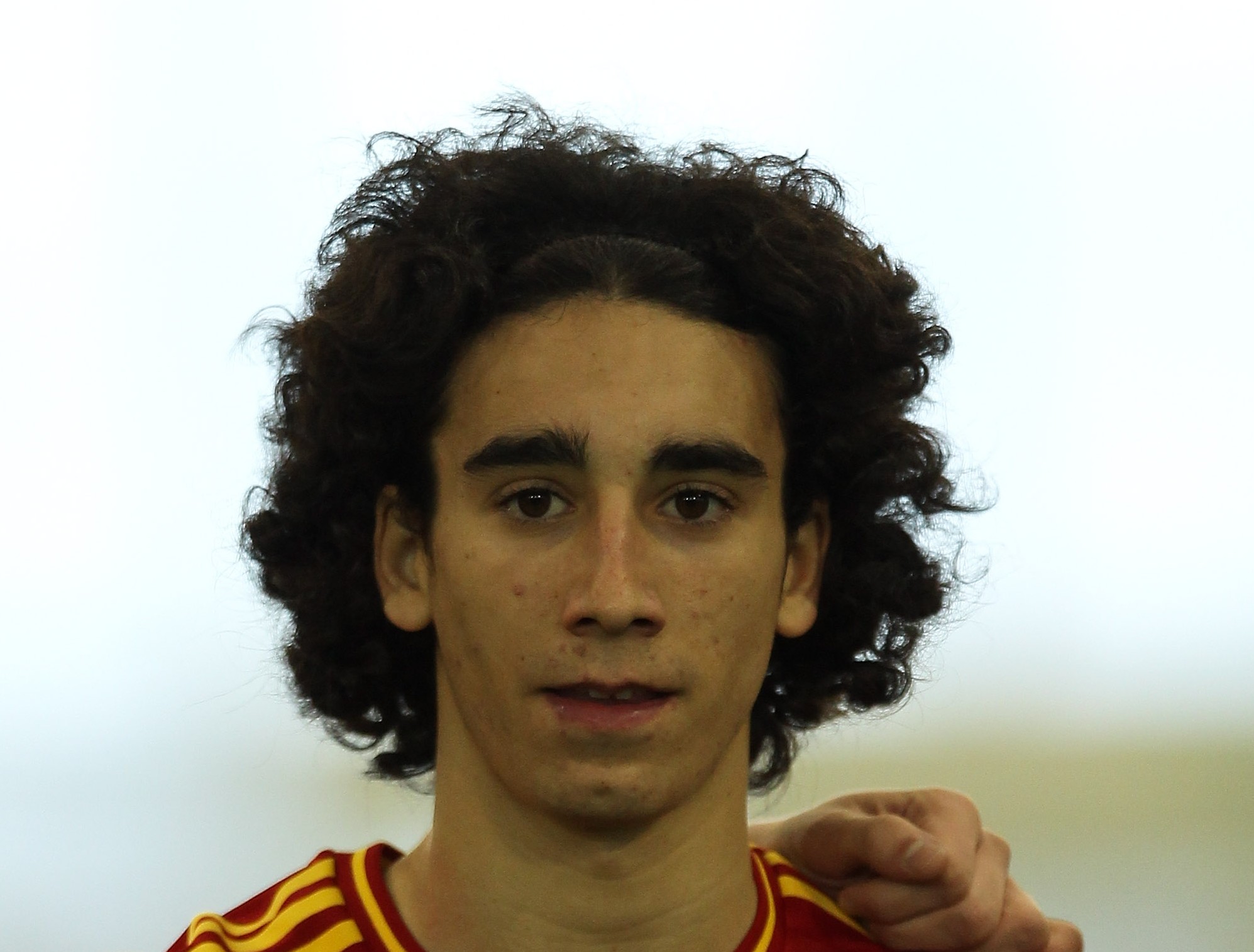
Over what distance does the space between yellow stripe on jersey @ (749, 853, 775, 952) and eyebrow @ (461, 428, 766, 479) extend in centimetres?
58

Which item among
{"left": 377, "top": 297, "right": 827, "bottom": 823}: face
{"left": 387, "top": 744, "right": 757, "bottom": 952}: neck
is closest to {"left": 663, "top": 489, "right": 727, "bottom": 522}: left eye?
{"left": 377, "top": 297, "right": 827, "bottom": 823}: face

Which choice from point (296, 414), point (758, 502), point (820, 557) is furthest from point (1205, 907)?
point (296, 414)

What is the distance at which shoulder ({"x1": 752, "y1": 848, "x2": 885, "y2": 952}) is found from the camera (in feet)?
7.07

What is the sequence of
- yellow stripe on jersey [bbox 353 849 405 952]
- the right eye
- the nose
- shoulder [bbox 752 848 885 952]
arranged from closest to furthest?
the nose, the right eye, yellow stripe on jersey [bbox 353 849 405 952], shoulder [bbox 752 848 885 952]

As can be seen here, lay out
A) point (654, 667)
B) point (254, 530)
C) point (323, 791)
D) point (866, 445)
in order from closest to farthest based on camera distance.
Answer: point (654, 667), point (866, 445), point (254, 530), point (323, 791)

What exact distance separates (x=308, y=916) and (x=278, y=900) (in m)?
0.07

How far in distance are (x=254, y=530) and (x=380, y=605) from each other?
0.28m

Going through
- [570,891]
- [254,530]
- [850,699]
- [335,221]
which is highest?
[335,221]

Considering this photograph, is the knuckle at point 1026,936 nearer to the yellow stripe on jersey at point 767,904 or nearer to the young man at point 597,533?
the young man at point 597,533

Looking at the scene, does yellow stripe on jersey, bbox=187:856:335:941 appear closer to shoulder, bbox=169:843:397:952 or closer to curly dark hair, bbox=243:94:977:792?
shoulder, bbox=169:843:397:952

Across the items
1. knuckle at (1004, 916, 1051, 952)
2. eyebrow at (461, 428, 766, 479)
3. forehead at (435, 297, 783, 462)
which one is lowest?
knuckle at (1004, 916, 1051, 952)

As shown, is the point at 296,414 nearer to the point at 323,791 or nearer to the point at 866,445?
the point at 866,445

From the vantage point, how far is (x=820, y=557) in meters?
2.27

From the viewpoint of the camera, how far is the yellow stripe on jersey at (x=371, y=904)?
205cm
